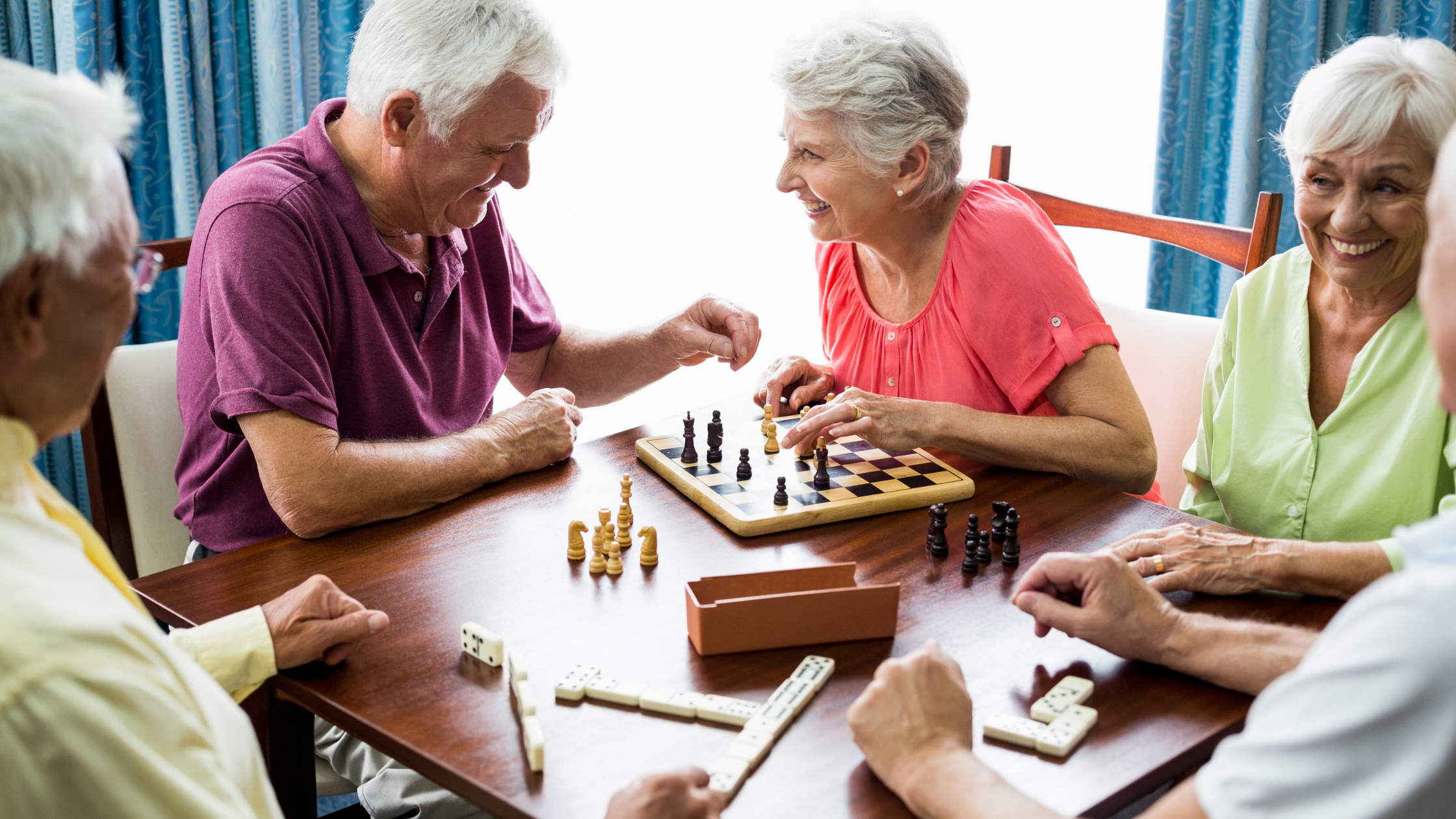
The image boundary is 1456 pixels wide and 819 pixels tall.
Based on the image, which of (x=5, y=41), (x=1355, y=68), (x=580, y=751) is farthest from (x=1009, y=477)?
(x=5, y=41)

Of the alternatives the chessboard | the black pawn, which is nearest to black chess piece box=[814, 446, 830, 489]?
the chessboard

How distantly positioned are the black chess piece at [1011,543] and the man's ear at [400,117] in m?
1.25

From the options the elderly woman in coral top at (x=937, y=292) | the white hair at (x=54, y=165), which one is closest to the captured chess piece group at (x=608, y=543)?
the elderly woman in coral top at (x=937, y=292)

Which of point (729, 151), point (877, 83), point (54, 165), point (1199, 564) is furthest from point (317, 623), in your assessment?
point (729, 151)

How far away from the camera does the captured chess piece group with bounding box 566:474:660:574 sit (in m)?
1.67

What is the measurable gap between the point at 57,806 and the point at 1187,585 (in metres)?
1.40

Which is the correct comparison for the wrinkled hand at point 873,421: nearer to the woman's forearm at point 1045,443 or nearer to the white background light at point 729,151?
the woman's forearm at point 1045,443

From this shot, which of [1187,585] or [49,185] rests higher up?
[49,185]

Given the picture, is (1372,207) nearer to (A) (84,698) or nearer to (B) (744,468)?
(B) (744,468)

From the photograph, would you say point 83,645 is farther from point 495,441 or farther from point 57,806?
point 495,441

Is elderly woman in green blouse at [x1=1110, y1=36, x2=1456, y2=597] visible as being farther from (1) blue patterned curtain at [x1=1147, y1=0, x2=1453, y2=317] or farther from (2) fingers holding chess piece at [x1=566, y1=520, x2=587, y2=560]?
(1) blue patterned curtain at [x1=1147, y1=0, x2=1453, y2=317]

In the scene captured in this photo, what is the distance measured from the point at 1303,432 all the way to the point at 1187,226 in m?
0.83

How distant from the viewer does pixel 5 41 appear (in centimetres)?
273

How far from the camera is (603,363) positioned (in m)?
2.66
